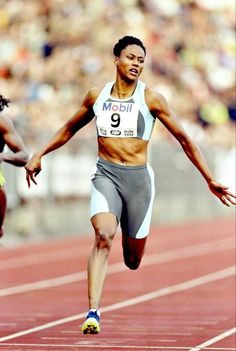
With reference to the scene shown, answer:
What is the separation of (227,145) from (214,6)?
6.99 metres

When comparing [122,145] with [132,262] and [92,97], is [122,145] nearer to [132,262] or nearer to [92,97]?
[92,97]

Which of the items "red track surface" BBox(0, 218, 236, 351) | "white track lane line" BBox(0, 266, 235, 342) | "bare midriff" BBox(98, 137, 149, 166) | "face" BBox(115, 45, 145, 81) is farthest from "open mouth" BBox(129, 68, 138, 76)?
"white track lane line" BBox(0, 266, 235, 342)

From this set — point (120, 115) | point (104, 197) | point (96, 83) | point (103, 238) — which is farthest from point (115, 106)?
point (96, 83)

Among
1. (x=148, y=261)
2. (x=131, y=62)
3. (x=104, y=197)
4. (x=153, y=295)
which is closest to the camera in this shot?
(x=131, y=62)

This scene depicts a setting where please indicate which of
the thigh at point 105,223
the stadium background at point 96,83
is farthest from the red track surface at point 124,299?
the stadium background at point 96,83

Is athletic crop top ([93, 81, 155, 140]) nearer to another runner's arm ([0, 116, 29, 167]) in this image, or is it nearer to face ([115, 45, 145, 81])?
face ([115, 45, 145, 81])

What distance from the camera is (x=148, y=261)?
24.6 m

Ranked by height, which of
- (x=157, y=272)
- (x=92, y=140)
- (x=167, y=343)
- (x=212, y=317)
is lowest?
(x=167, y=343)

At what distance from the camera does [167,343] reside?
11.7 metres

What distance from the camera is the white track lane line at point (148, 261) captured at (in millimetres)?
→ 18531

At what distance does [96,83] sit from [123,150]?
960 inches

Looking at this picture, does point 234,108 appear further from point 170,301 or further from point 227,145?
point 170,301

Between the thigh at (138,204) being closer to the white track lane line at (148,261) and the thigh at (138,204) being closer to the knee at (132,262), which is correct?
the knee at (132,262)

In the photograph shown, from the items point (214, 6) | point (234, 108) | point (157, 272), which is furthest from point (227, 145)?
point (157, 272)
